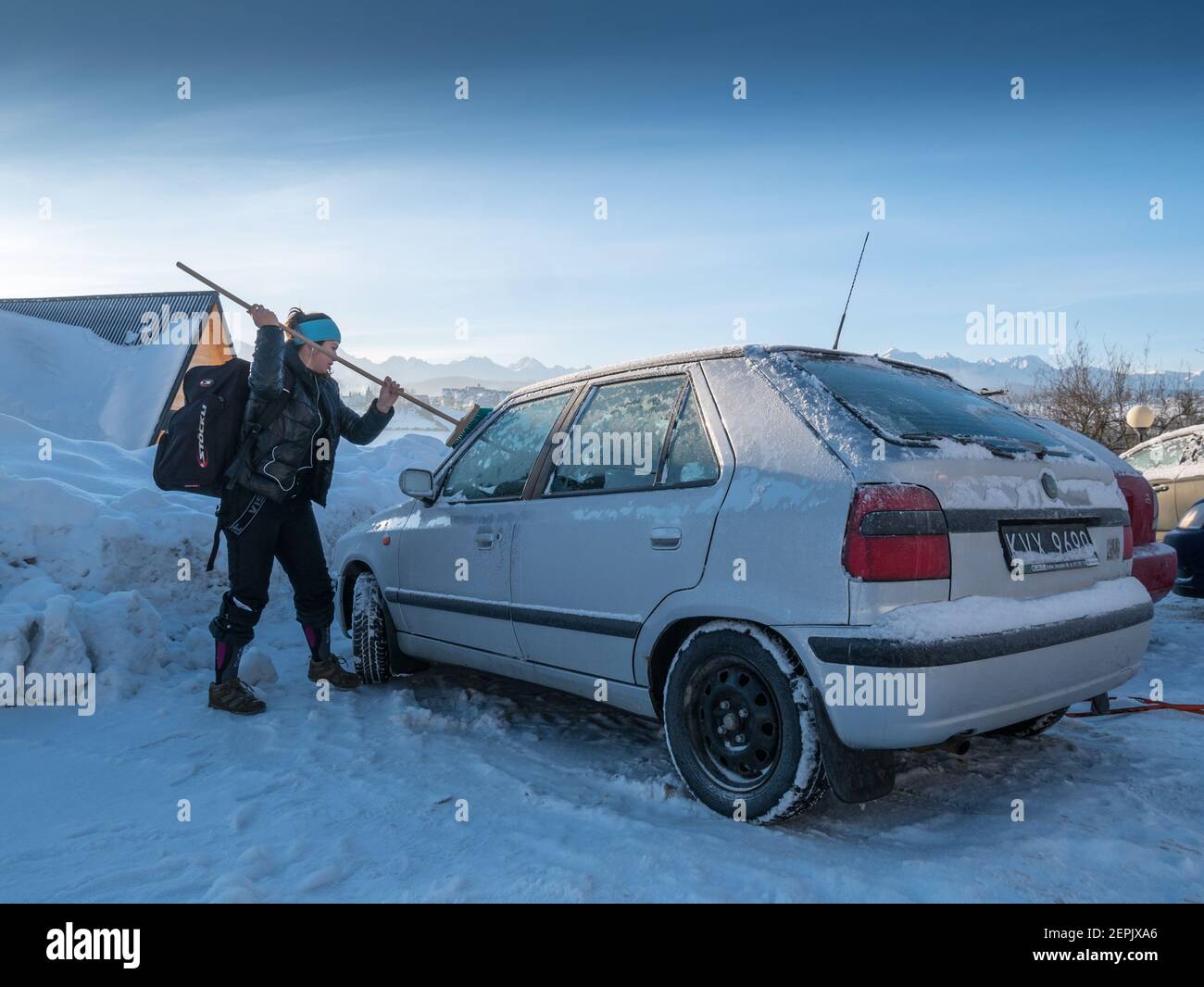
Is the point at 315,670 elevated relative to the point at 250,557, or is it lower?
lower

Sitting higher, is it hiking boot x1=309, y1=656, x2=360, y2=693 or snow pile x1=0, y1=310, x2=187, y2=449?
snow pile x1=0, y1=310, x2=187, y2=449

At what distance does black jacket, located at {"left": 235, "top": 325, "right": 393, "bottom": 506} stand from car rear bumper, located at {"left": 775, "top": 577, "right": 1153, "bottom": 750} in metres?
3.06

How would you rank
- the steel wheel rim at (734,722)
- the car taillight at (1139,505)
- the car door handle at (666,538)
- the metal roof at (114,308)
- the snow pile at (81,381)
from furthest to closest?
the metal roof at (114,308) → the snow pile at (81,381) → the car taillight at (1139,505) → the car door handle at (666,538) → the steel wheel rim at (734,722)

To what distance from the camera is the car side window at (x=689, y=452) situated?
308cm

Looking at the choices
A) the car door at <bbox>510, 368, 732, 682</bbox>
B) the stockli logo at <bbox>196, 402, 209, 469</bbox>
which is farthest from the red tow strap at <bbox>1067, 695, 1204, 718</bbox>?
the stockli logo at <bbox>196, 402, 209, 469</bbox>

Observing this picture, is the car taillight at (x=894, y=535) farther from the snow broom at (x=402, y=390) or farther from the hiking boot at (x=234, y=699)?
the hiking boot at (x=234, y=699)

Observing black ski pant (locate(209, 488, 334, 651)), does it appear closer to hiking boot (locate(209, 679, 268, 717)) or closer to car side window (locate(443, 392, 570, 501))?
hiking boot (locate(209, 679, 268, 717))

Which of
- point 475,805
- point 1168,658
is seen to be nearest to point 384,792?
point 475,805

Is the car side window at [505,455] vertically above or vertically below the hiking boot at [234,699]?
above

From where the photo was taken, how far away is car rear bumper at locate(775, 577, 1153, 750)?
2477 millimetres

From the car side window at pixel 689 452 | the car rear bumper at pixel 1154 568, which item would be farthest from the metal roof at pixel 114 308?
the car rear bumper at pixel 1154 568
